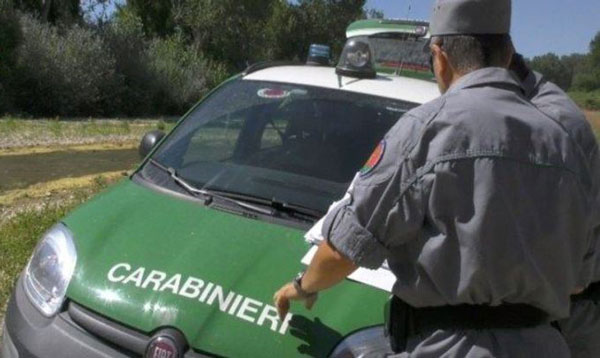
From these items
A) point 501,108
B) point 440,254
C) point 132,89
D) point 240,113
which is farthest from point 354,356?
point 132,89

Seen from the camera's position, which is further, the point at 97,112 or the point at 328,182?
the point at 97,112

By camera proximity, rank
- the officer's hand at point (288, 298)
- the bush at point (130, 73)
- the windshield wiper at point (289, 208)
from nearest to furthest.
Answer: the officer's hand at point (288, 298)
the windshield wiper at point (289, 208)
the bush at point (130, 73)

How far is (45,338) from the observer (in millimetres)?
2775

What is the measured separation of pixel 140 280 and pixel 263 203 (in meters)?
0.79

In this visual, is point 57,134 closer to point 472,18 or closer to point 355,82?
point 355,82

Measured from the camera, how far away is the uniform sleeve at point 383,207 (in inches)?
70.9

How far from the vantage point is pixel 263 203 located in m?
3.40

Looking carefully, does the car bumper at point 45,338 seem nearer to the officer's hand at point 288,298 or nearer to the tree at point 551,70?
the officer's hand at point 288,298

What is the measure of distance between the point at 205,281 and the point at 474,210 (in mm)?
1302

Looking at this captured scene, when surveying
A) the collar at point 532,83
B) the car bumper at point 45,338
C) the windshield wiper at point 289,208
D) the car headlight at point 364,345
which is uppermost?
the collar at point 532,83

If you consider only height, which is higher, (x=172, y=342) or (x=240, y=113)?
(x=240, y=113)

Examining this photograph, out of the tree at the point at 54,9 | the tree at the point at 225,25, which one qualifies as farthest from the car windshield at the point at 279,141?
the tree at the point at 225,25

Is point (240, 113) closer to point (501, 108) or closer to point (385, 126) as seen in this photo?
point (385, 126)

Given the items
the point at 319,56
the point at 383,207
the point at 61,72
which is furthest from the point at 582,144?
the point at 61,72
